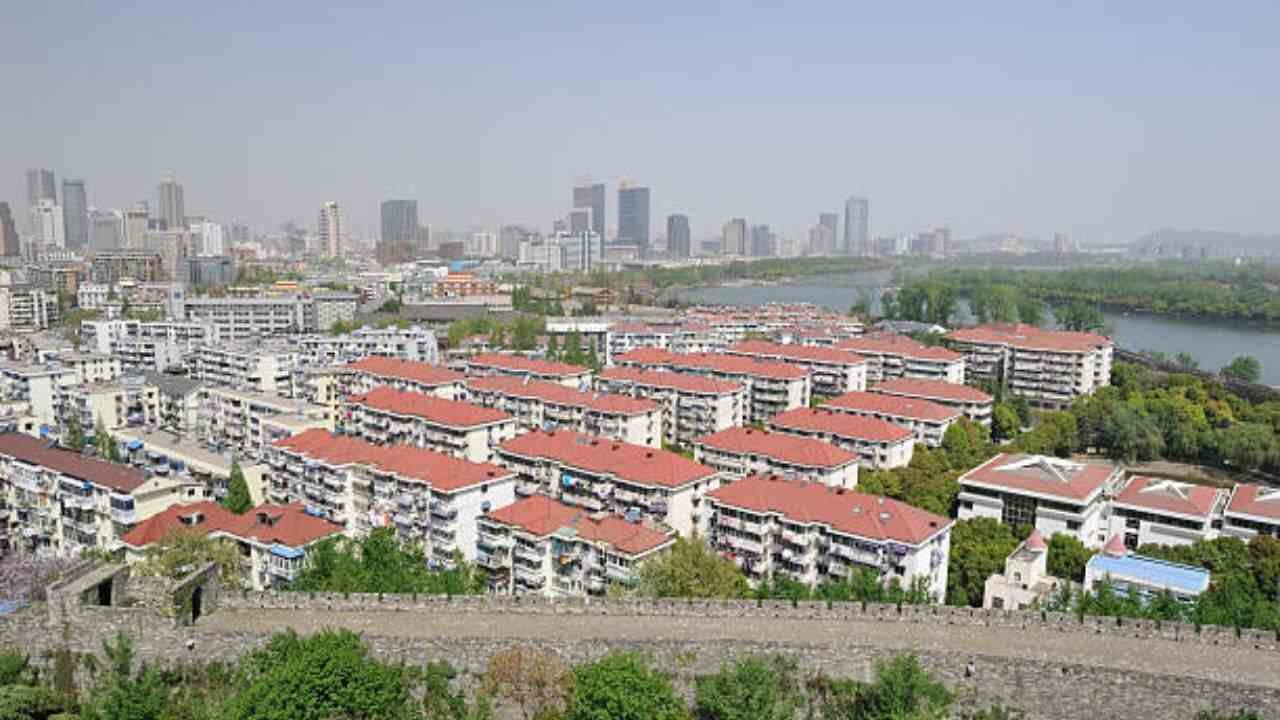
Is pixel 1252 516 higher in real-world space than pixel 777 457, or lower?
lower

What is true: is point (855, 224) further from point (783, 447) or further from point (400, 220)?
point (783, 447)

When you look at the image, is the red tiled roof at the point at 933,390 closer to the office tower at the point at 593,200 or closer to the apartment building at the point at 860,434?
the apartment building at the point at 860,434

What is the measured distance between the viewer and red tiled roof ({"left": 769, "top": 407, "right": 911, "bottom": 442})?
48.6ft

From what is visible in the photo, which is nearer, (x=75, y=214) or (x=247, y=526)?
(x=247, y=526)

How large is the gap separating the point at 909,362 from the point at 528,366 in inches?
373

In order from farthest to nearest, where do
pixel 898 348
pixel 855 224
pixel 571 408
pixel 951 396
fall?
pixel 855 224 < pixel 898 348 < pixel 951 396 < pixel 571 408

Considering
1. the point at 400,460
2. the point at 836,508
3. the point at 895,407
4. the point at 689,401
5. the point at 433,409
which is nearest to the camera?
the point at 836,508

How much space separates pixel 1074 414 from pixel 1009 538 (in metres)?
8.36

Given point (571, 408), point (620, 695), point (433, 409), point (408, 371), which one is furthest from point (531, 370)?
point (620, 695)

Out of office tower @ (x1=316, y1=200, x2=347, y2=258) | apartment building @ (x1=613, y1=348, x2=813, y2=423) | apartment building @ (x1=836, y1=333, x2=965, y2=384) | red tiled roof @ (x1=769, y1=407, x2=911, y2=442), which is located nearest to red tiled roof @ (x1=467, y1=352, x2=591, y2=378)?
apartment building @ (x1=613, y1=348, x2=813, y2=423)

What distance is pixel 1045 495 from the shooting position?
11.7 meters

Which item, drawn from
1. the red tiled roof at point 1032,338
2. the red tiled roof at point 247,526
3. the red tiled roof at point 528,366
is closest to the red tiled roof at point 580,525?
the red tiled roof at point 247,526

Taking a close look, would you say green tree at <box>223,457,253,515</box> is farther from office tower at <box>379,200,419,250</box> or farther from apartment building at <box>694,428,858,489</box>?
office tower at <box>379,200,419,250</box>

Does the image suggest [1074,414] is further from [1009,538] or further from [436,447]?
[436,447]
